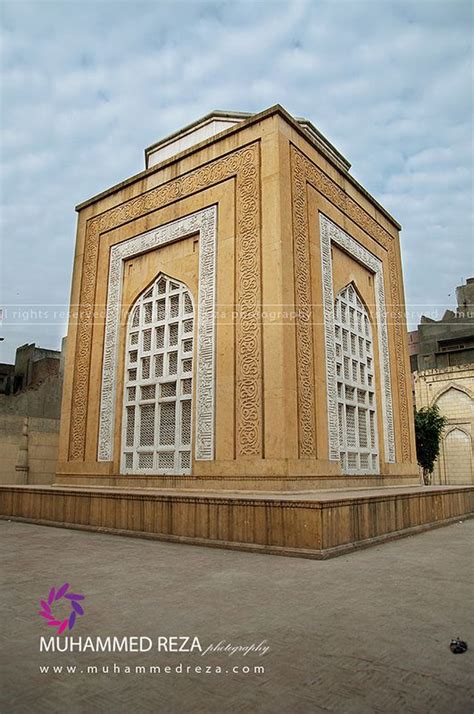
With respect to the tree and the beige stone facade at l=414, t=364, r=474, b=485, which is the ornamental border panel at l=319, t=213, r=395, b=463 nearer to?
the tree

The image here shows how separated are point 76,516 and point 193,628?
443 centimetres

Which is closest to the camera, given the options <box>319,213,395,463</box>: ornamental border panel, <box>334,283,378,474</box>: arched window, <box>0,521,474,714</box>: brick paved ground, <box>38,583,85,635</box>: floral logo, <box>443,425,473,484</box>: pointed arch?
<box>0,521,474,714</box>: brick paved ground

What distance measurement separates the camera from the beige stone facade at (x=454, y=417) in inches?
725

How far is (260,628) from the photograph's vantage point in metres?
2.21

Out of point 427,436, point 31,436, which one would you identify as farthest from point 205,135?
point 427,436

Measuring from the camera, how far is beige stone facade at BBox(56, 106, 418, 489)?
6586 millimetres

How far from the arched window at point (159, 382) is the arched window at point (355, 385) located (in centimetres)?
230

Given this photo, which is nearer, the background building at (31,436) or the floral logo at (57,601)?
the floral logo at (57,601)

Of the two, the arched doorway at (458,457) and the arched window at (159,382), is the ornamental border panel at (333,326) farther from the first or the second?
the arched doorway at (458,457)

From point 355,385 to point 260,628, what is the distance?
6.39 meters

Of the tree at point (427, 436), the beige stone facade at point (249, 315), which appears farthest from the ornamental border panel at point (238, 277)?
the tree at point (427, 436)

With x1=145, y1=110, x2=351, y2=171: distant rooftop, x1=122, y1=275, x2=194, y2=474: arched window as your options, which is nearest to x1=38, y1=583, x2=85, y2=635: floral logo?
x1=122, y1=275, x2=194, y2=474: arched window

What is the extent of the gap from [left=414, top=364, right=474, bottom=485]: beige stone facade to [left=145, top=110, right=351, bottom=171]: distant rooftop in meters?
11.0

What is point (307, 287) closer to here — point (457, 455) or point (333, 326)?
point (333, 326)
